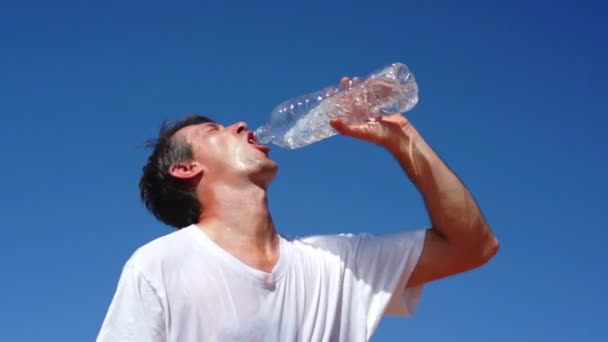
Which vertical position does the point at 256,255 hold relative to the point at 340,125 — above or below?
below

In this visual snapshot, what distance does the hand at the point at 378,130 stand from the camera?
582 centimetres

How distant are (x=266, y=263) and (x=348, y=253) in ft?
2.16

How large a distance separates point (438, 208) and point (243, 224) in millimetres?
1269

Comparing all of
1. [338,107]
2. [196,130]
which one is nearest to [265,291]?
[196,130]

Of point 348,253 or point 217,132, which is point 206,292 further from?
point 217,132

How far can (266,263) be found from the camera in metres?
5.19

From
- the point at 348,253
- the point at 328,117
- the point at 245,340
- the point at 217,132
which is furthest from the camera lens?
the point at 328,117

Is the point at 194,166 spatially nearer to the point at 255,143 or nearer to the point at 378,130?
the point at 255,143

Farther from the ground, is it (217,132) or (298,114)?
(298,114)

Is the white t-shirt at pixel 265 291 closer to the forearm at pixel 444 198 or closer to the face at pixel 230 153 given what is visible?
the forearm at pixel 444 198

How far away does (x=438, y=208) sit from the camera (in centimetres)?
568

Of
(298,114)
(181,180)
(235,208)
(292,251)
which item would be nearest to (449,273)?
(292,251)

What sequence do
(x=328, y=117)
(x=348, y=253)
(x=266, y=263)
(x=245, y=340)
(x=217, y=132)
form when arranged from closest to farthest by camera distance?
(x=245, y=340) < (x=266, y=263) < (x=348, y=253) < (x=217, y=132) < (x=328, y=117)

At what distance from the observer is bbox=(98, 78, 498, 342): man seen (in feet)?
15.5
